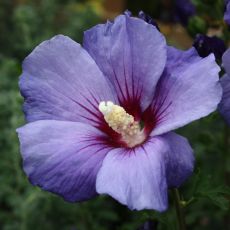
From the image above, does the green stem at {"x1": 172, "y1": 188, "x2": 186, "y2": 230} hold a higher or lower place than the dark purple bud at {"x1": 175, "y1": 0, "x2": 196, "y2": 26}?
lower

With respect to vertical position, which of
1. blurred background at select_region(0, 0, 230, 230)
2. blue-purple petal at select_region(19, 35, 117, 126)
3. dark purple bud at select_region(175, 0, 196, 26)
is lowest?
blurred background at select_region(0, 0, 230, 230)

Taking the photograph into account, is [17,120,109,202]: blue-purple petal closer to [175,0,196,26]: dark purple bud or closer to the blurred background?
the blurred background

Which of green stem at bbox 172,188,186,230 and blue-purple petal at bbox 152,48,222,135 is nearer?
blue-purple petal at bbox 152,48,222,135

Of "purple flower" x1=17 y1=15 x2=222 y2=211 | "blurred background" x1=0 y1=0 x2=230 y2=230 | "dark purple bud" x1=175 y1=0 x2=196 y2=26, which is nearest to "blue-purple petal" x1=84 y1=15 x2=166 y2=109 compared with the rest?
"purple flower" x1=17 y1=15 x2=222 y2=211

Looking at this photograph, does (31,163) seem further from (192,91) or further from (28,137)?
(192,91)

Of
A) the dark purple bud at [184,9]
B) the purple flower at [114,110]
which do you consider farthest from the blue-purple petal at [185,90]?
the dark purple bud at [184,9]

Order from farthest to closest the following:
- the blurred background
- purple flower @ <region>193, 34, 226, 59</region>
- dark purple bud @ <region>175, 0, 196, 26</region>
A: dark purple bud @ <region>175, 0, 196, 26</region>
the blurred background
purple flower @ <region>193, 34, 226, 59</region>

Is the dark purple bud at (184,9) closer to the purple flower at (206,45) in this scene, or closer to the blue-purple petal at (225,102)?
the purple flower at (206,45)
